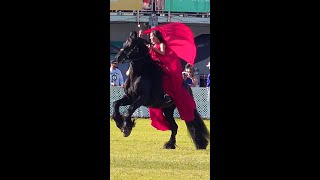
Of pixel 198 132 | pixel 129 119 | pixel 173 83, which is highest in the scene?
pixel 173 83

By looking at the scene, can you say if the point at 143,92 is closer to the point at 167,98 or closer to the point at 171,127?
the point at 167,98

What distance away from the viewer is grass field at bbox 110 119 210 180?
8414mm

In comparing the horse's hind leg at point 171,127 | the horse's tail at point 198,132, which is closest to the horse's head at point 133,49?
the horse's hind leg at point 171,127

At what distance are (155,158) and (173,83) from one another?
0.82 metres

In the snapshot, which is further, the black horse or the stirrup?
the stirrup

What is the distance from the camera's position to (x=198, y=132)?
10008 mm

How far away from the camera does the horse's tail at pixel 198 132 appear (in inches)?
394

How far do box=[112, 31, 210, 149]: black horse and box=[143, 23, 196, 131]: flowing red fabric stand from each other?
6 centimetres

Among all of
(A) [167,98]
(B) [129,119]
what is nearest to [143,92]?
(A) [167,98]

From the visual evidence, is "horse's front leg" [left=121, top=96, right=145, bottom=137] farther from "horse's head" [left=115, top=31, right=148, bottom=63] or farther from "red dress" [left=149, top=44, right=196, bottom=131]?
"horse's head" [left=115, top=31, right=148, bottom=63]

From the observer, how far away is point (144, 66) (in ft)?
31.8

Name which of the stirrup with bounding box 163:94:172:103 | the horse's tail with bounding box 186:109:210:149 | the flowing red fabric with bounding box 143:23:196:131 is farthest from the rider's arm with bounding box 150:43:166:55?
the horse's tail with bounding box 186:109:210:149
